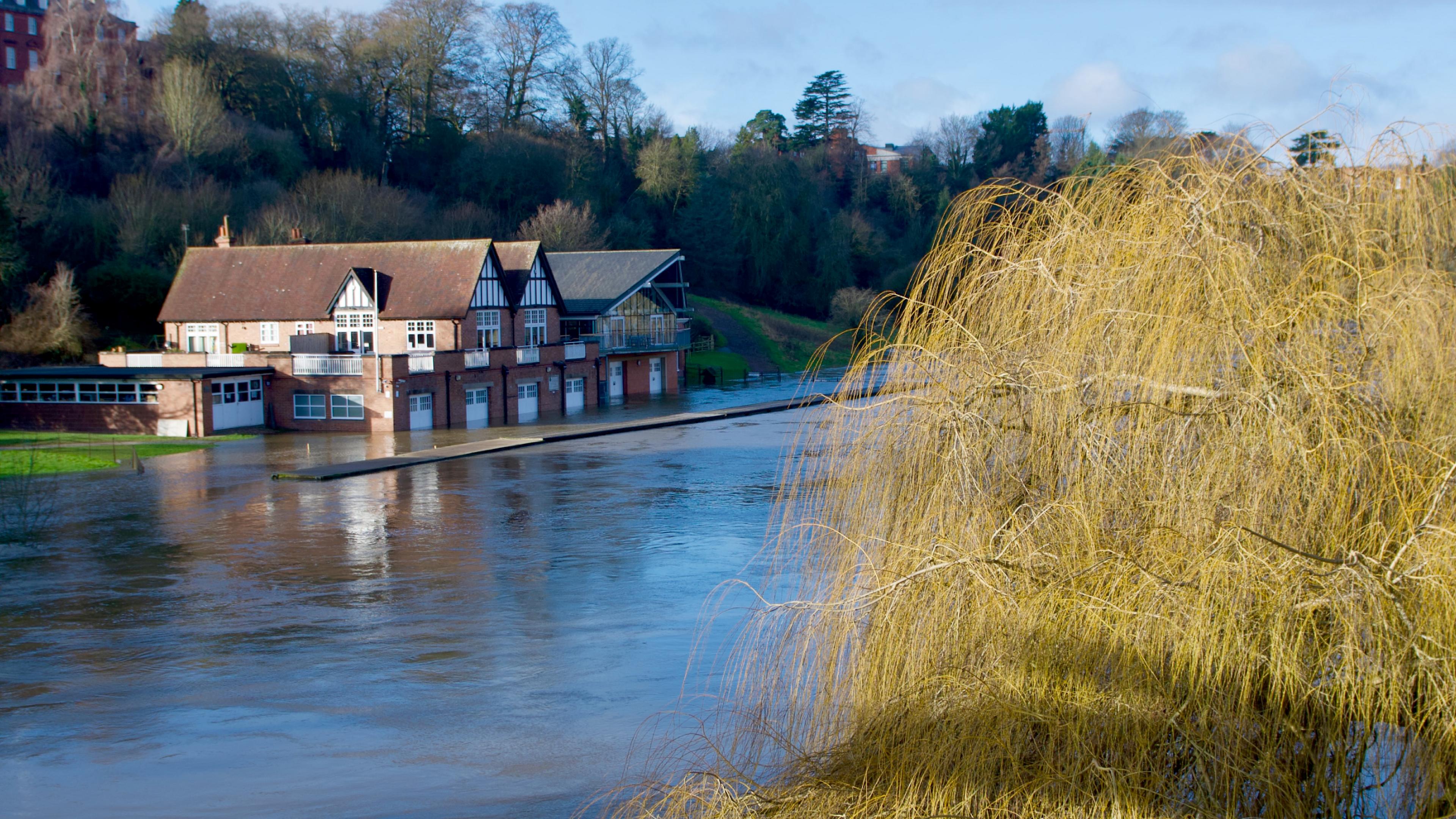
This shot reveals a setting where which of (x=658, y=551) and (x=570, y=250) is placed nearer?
(x=658, y=551)

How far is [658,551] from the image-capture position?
70.0ft

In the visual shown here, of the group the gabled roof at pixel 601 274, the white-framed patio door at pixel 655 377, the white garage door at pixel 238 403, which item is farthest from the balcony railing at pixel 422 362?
the white-framed patio door at pixel 655 377

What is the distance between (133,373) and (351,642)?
101 feet

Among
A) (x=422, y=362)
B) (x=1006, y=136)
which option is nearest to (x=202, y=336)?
(x=422, y=362)

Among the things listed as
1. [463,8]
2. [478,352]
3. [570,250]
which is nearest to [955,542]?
[478,352]

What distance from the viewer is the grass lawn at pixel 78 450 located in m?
32.4

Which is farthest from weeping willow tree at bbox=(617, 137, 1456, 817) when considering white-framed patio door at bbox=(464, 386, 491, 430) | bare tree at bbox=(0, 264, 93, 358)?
bare tree at bbox=(0, 264, 93, 358)

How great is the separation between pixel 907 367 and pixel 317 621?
12023 millimetres

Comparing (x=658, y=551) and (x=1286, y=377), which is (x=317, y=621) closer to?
(x=658, y=551)

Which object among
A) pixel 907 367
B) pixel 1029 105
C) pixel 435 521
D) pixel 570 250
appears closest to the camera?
pixel 907 367

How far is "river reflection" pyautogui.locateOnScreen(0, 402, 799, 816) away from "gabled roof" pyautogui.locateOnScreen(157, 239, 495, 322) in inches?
742

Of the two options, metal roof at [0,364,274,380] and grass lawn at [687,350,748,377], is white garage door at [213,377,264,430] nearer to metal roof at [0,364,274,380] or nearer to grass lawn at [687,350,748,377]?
metal roof at [0,364,274,380]


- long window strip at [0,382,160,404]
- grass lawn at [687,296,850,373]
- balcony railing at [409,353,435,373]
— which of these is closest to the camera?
long window strip at [0,382,160,404]

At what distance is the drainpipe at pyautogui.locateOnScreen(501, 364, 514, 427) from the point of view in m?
48.5
